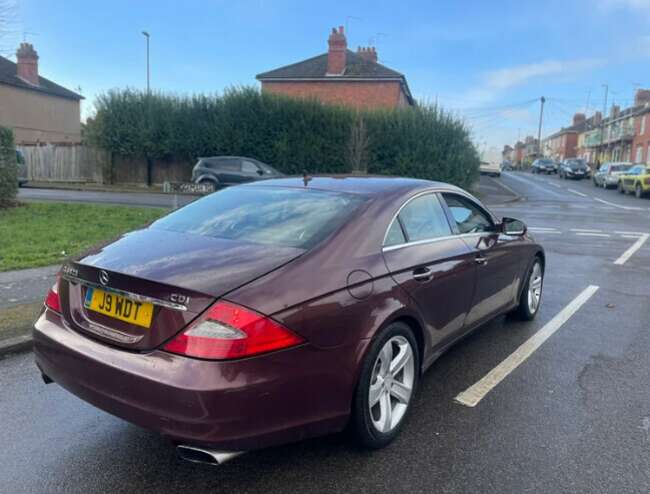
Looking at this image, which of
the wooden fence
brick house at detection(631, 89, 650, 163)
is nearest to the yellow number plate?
the wooden fence

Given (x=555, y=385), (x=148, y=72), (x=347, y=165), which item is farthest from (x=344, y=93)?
(x=555, y=385)

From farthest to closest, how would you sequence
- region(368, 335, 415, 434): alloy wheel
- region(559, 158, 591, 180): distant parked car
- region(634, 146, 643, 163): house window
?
region(634, 146, 643, 163): house window < region(559, 158, 591, 180): distant parked car < region(368, 335, 415, 434): alloy wheel

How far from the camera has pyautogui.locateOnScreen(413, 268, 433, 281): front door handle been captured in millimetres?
3261

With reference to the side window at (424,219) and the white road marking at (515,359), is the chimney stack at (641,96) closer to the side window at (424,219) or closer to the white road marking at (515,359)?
the white road marking at (515,359)

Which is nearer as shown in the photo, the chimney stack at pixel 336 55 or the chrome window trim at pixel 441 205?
the chrome window trim at pixel 441 205

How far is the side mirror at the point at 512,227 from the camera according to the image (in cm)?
476

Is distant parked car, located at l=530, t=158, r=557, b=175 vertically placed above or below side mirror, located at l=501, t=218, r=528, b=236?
above

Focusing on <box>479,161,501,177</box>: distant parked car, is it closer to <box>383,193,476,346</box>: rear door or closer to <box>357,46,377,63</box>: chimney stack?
<box>357,46,377,63</box>: chimney stack

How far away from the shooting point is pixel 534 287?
5.62 metres

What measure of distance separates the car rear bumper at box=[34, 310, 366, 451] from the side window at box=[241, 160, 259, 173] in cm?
1897

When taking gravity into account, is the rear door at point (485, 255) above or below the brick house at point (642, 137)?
below

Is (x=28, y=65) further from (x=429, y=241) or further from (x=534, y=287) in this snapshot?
(x=429, y=241)

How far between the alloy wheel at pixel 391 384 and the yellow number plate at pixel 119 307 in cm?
125

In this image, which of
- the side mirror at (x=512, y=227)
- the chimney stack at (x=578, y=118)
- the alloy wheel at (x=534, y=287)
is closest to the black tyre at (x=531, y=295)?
the alloy wheel at (x=534, y=287)
